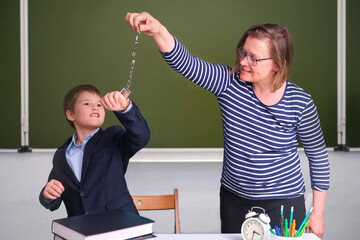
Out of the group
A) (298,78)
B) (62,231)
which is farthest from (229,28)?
(62,231)

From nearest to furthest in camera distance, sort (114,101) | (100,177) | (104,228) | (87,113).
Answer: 1. (104,228)
2. (114,101)
3. (100,177)
4. (87,113)

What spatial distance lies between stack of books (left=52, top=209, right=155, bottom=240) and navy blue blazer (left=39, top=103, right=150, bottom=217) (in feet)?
1.47

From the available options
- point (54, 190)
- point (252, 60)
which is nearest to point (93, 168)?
point (54, 190)

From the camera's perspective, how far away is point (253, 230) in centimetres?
117

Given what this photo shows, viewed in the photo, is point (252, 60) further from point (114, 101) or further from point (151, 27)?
point (114, 101)

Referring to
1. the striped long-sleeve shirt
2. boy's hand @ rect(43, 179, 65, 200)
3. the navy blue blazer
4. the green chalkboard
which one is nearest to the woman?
the striped long-sleeve shirt

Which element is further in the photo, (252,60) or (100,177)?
(100,177)

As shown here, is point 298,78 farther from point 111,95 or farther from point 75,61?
point 111,95


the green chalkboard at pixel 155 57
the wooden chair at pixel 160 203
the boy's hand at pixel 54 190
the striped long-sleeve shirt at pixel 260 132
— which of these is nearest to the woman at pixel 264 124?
the striped long-sleeve shirt at pixel 260 132

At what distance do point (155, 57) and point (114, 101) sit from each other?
1.51 metres

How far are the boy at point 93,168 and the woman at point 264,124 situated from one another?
1.05ft

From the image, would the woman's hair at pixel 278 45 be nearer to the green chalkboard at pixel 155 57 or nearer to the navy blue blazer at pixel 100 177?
the navy blue blazer at pixel 100 177

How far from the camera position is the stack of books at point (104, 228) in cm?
93

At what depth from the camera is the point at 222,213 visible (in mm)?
1563
